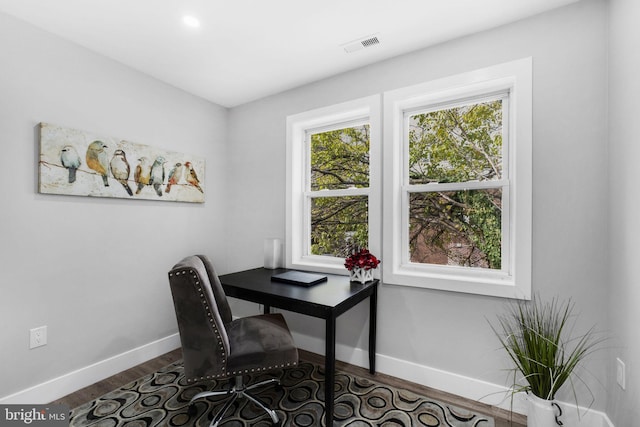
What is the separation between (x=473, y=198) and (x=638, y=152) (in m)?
0.84

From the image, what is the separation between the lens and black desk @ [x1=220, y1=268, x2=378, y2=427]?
1.59 m

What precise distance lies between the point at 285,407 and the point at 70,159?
2.17 metres

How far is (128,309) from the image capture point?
232 cm

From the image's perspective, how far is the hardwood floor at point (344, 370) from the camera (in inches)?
68.8

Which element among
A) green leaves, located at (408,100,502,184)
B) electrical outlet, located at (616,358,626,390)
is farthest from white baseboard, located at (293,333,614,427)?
green leaves, located at (408,100,502,184)

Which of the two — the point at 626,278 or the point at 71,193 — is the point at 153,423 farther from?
the point at 626,278

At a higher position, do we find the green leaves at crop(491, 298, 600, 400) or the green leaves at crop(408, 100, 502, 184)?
the green leaves at crop(408, 100, 502, 184)

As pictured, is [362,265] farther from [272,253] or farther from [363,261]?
[272,253]

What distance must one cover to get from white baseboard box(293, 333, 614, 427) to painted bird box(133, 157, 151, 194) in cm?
209

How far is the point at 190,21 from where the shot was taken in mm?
1802

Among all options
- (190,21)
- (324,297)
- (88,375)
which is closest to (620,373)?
(324,297)

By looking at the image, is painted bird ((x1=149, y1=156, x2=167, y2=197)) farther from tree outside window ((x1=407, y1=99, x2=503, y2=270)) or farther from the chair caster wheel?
tree outside window ((x1=407, y1=99, x2=503, y2=270))

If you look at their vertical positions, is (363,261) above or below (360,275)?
above

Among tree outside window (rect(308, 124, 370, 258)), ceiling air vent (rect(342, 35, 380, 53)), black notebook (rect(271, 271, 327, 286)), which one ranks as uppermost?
ceiling air vent (rect(342, 35, 380, 53))
